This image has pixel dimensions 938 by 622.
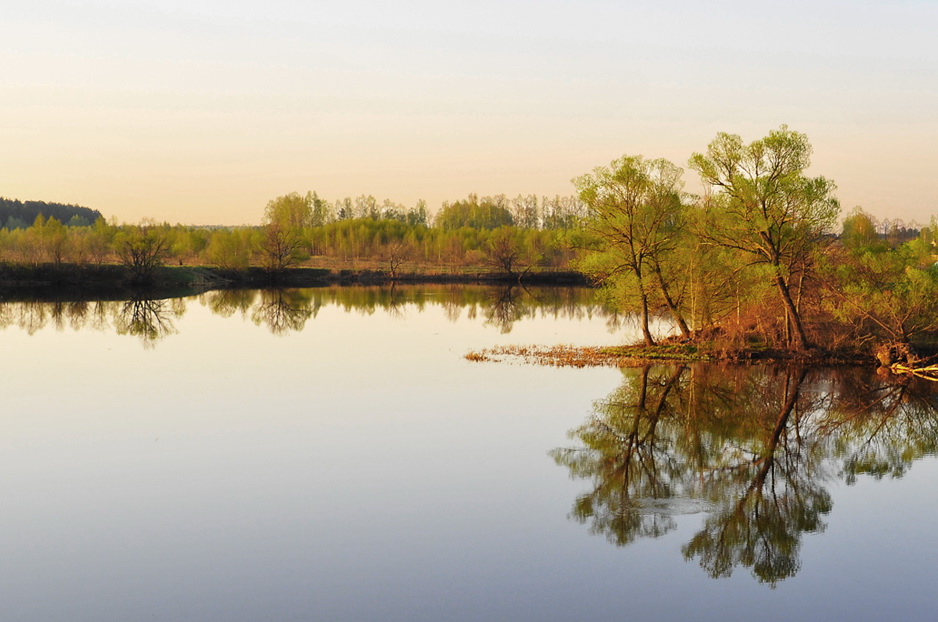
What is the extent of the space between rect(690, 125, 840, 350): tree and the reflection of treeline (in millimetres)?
18493

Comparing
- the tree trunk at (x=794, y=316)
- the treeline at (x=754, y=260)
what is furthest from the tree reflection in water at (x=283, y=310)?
the tree trunk at (x=794, y=316)

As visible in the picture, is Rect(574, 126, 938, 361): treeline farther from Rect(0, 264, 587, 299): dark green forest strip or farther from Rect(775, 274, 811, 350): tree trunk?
Rect(0, 264, 587, 299): dark green forest strip

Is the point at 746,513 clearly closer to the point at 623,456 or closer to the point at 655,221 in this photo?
the point at 623,456

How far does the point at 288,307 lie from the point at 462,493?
49226 mm

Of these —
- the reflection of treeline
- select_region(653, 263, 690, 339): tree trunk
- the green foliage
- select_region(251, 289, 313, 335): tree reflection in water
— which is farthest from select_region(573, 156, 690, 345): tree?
the green foliage

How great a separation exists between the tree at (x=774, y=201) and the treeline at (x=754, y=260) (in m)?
0.04

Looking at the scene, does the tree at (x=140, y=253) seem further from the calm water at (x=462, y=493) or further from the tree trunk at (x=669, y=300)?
the tree trunk at (x=669, y=300)

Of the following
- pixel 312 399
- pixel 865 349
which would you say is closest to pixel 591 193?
pixel 865 349

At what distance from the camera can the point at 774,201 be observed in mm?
32188

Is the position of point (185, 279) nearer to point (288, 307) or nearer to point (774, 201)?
point (288, 307)

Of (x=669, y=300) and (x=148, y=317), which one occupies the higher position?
(x=669, y=300)

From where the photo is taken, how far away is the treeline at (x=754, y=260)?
32.0 m

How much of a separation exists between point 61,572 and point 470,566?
643 centimetres

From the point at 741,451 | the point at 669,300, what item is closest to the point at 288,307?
the point at 669,300
